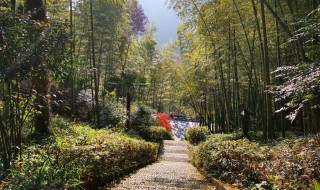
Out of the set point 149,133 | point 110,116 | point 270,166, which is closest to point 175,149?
point 149,133

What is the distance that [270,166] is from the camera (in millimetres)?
3133

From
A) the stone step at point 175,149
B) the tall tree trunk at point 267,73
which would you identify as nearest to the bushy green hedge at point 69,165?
the tall tree trunk at point 267,73

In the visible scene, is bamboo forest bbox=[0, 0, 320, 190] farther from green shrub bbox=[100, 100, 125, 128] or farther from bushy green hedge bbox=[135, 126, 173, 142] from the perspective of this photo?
green shrub bbox=[100, 100, 125, 128]

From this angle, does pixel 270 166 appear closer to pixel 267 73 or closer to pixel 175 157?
pixel 267 73

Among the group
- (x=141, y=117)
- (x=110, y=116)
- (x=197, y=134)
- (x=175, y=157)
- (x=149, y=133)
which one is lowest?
(x=175, y=157)

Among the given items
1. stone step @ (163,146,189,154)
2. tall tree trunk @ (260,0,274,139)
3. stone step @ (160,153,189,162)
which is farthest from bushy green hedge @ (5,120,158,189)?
stone step @ (163,146,189,154)

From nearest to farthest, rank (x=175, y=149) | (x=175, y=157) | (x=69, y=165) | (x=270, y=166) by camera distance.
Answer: (x=69, y=165), (x=270, y=166), (x=175, y=157), (x=175, y=149)

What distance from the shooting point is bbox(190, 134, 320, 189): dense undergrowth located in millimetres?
2654

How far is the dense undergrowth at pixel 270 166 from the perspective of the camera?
8.71ft

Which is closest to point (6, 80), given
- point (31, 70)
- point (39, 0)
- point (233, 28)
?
point (31, 70)

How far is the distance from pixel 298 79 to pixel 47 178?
2.96m

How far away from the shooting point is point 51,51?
3021 mm

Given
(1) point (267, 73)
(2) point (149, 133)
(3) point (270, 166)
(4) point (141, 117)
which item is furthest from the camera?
(4) point (141, 117)

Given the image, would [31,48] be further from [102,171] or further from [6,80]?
[102,171]
